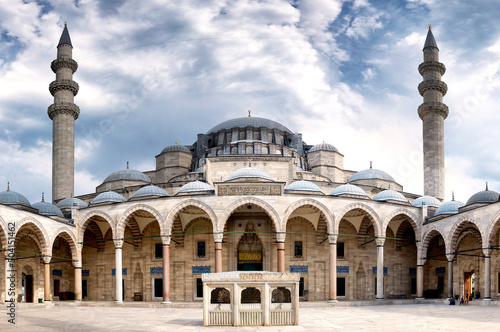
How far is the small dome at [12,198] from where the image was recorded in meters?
26.7

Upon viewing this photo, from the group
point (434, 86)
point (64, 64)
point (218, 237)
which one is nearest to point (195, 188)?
point (218, 237)

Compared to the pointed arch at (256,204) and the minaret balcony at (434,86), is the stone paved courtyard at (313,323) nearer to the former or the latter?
the pointed arch at (256,204)

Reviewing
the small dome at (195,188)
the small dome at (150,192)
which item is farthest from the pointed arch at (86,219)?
the small dome at (195,188)

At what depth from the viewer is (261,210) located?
27.4 metres

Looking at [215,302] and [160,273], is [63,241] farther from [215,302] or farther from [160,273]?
[215,302]

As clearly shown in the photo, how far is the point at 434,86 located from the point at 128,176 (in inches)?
792

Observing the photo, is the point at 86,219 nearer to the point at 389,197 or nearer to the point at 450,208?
the point at 389,197

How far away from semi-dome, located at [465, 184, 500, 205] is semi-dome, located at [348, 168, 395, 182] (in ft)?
24.4

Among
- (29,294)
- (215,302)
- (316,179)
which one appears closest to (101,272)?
(29,294)

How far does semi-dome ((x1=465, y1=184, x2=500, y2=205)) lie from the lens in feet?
86.3

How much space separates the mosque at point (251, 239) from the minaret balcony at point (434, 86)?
6.98 meters

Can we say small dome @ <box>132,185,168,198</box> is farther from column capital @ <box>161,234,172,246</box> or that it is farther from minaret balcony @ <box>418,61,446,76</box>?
minaret balcony @ <box>418,61,446,76</box>

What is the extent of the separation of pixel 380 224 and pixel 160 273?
→ 11.3 metres

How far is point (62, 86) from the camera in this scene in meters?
34.9
